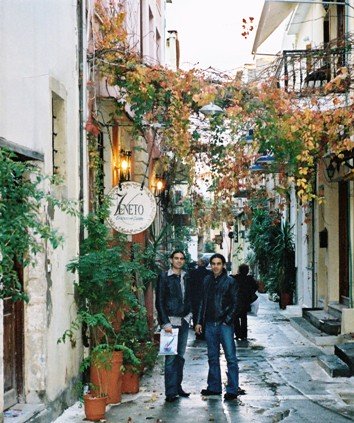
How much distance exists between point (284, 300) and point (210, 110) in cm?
1451

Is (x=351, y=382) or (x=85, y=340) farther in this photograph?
(x=351, y=382)

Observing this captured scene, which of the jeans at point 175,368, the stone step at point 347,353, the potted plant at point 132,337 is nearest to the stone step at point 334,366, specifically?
the stone step at point 347,353

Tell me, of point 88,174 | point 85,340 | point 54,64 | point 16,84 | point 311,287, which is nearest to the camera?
point 16,84

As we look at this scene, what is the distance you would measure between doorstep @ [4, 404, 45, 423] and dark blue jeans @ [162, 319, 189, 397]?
2.55 m

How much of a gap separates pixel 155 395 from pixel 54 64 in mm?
4857

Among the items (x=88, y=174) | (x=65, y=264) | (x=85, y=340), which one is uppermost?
(x=88, y=174)

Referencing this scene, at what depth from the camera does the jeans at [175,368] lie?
10.8 m

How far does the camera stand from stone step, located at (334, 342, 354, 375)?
12.6m

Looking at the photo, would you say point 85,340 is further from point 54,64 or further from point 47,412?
point 54,64

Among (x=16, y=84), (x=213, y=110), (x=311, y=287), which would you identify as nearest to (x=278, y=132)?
(x=213, y=110)

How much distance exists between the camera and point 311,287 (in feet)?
75.3

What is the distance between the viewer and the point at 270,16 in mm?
21031

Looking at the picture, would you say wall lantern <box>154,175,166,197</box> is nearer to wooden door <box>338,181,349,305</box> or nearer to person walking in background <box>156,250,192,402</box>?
wooden door <box>338,181,349,305</box>

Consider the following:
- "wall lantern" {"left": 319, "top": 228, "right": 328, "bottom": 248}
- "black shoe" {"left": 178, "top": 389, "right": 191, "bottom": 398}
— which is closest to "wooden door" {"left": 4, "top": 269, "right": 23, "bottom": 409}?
"black shoe" {"left": 178, "top": 389, "right": 191, "bottom": 398}
